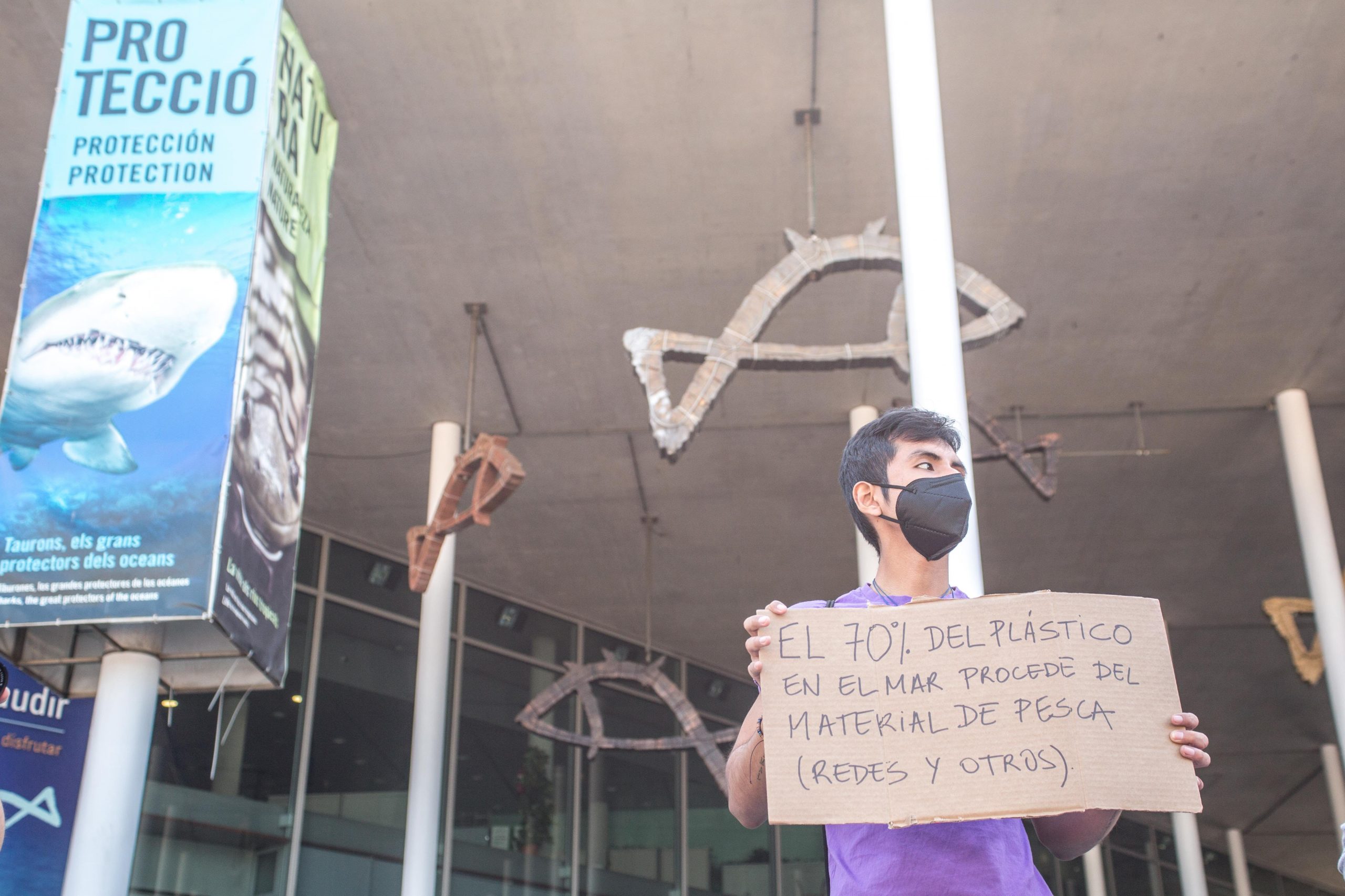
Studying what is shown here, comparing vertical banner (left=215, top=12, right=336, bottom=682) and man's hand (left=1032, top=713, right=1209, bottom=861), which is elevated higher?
vertical banner (left=215, top=12, right=336, bottom=682)

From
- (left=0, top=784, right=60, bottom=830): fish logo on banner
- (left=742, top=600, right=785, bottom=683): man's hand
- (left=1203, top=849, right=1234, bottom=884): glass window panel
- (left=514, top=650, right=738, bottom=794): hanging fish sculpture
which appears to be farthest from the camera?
(left=1203, top=849, right=1234, bottom=884): glass window panel

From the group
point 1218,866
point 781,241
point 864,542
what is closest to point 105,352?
point 781,241

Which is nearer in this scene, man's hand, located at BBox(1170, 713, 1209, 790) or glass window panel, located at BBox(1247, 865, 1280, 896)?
man's hand, located at BBox(1170, 713, 1209, 790)

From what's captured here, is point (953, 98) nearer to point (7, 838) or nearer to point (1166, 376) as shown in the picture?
point (1166, 376)

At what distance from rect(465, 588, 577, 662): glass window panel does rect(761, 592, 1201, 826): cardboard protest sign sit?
45.7ft

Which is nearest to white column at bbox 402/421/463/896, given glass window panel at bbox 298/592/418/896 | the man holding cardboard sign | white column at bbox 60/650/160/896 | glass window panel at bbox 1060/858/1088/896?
glass window panel at bbox 298/592/418/896

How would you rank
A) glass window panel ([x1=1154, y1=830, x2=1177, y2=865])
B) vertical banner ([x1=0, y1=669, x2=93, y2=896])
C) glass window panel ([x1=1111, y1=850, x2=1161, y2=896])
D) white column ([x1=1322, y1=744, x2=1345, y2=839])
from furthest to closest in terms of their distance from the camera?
glass window panel ([x1=1154, y1=830, x2=1177, y2=865])
glass window panel ([x1=1111, y1=850, x2=1161, y2=896])
white column ([x1=1322, y1=744, x2=1345, y2=839])
vertical banner ([x1=0, y1=669, x2=93, y2=896])

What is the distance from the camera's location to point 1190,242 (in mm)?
9461

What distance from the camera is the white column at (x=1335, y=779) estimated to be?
64.7ft

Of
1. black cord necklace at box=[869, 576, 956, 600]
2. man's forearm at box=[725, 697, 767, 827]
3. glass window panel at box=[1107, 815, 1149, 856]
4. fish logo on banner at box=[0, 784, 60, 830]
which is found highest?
glass window panel at box=[1107, 815, 1149, 856]

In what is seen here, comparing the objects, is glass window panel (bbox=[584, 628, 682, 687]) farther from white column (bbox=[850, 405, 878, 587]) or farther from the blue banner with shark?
the blue banner with shark

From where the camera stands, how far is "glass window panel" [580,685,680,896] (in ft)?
51.6

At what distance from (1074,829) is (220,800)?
36.8 feet

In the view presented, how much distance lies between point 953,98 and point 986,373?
3.54 metres
